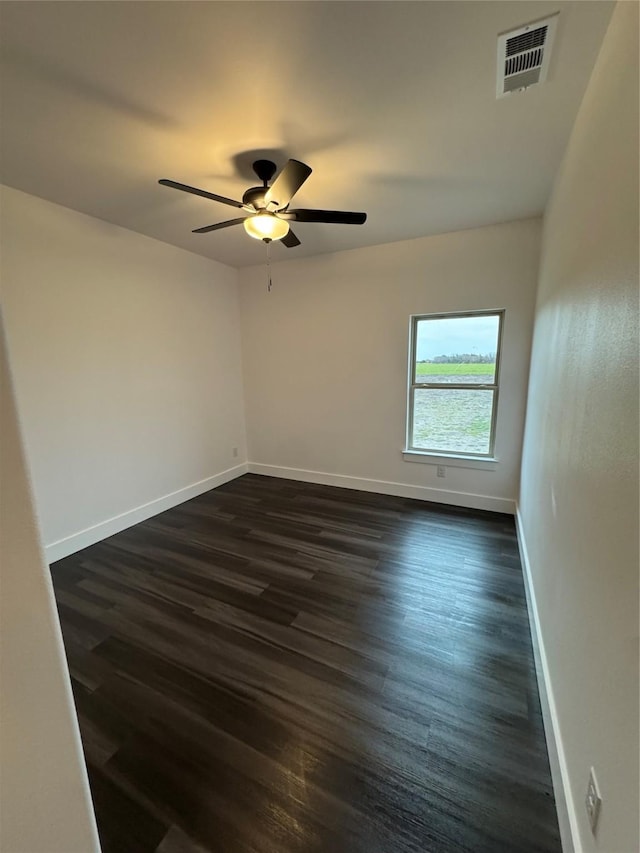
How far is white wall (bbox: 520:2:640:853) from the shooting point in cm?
82

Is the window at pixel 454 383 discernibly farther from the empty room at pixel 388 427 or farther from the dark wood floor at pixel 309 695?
the dark wood floor at pixel 309 695

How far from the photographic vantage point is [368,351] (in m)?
3.86

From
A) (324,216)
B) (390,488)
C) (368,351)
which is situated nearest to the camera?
(324,216)

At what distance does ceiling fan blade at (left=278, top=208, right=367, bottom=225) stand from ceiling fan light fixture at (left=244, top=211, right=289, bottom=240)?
5cm

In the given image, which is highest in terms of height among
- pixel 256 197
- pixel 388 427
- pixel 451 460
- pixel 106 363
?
pixel 256 197

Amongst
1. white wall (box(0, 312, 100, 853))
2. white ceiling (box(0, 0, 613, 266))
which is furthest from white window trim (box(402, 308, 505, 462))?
white wall (box(0, 312, 100, 853))

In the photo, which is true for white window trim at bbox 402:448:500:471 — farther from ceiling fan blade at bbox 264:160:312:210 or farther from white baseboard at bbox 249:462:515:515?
ceiling fan blade at bbox 264:160:312:210

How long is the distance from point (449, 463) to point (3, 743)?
11.8 feet

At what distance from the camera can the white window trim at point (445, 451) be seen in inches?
132

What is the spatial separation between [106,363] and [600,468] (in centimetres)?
347

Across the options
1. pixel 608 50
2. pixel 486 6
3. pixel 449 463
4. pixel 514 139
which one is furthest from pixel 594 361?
pixel 449 463

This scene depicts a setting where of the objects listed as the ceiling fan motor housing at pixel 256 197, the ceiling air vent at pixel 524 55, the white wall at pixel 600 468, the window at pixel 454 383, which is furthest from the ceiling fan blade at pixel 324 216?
the window at pixel 454 383

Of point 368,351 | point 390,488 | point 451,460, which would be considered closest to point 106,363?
point 368,351

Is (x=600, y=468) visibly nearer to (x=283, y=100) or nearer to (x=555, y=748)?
(x=555, y=748)
